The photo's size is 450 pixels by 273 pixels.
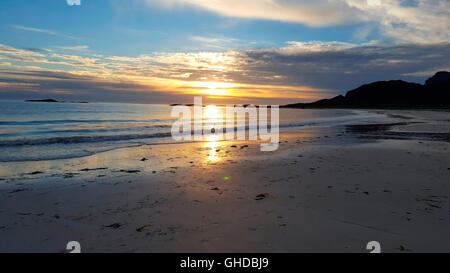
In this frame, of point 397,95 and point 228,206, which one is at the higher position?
point 397,95

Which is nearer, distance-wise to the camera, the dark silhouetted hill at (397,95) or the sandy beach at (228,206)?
the sandy beach at (228,206)

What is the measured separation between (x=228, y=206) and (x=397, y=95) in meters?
199

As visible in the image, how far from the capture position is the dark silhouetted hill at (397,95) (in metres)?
147

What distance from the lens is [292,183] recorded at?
7.29 meters

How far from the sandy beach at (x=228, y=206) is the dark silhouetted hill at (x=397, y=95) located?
497 feet

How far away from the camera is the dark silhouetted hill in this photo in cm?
14725

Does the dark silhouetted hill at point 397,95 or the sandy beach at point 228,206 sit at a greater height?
the dark silhouetted hill at point 397,95

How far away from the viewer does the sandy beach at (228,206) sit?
396cm

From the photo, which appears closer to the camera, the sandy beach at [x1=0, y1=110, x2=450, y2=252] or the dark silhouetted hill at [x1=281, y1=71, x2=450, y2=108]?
the sandy beach at [x1=0, y1=110, x2=450, y2=252]

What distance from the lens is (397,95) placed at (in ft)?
545

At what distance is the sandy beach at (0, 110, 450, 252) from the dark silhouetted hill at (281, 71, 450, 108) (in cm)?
15133
